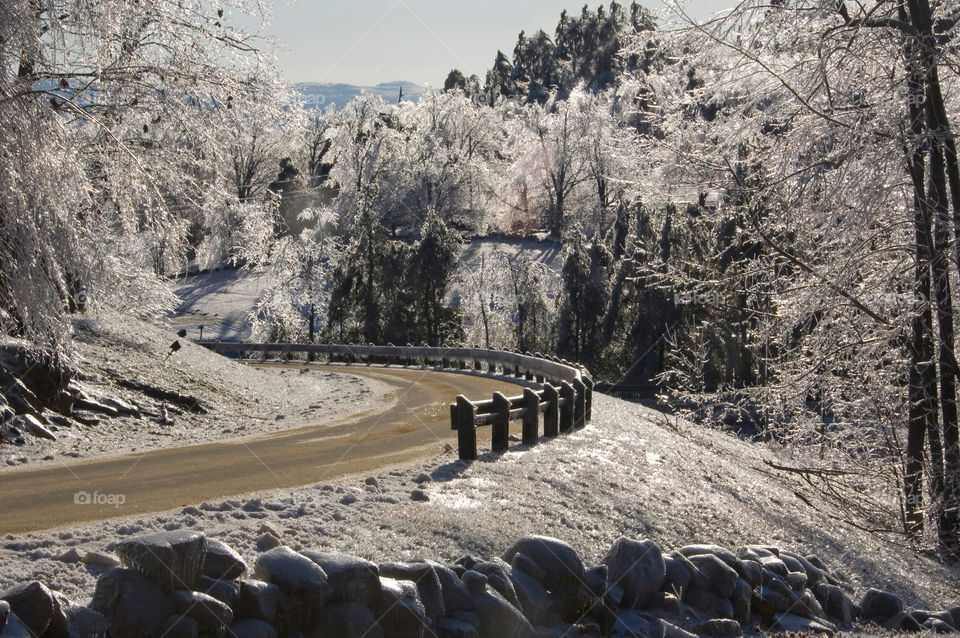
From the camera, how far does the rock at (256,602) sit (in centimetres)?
507

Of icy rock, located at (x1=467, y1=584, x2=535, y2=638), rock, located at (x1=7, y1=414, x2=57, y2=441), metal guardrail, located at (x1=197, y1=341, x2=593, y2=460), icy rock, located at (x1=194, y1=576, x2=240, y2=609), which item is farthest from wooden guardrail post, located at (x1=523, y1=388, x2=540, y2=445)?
icy rock, located at (x1=194, y1=576, x2=240, y2=609)

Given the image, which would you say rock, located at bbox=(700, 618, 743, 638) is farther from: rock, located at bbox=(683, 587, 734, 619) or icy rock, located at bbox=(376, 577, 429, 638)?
icy rock, located at bbox=(376, 577, 429, 638)

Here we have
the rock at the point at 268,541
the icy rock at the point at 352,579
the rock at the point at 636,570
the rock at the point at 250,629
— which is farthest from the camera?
the rock at the point at 636,570

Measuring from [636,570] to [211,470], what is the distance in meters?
5.57

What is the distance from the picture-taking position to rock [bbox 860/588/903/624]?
8547mm

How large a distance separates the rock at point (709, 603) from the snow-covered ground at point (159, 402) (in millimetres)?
7932

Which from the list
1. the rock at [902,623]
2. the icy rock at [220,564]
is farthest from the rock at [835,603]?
the icy rock at [220,564]

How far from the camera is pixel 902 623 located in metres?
8.29

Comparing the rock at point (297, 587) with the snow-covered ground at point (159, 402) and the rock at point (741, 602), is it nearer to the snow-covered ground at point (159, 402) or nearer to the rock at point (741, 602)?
the rock at point (741, 602)

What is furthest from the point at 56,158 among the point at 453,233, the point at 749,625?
the point at 453,233

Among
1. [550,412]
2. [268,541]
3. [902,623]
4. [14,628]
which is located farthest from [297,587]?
[550,412]

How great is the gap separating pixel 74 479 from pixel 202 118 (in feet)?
17.9

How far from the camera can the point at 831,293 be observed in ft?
33.9

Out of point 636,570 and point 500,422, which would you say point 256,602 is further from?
point 500,422
